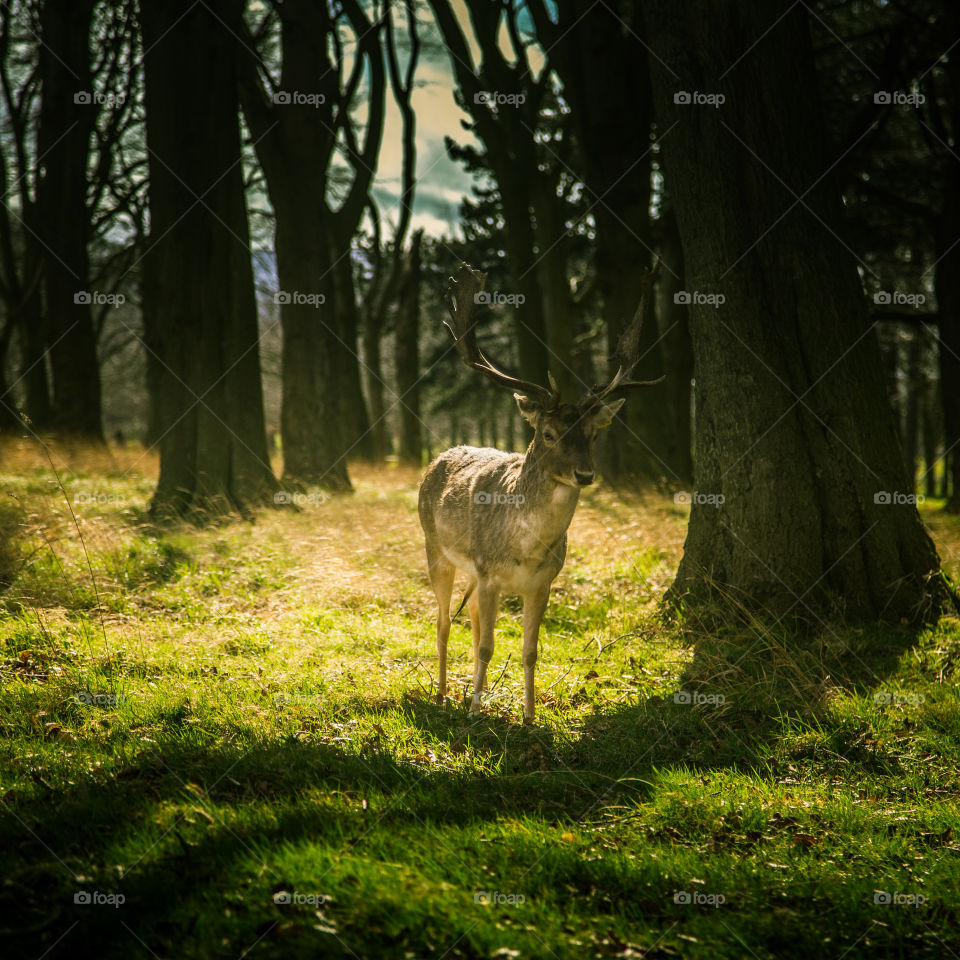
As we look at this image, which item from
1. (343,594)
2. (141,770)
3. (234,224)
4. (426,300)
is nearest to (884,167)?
(234,224)

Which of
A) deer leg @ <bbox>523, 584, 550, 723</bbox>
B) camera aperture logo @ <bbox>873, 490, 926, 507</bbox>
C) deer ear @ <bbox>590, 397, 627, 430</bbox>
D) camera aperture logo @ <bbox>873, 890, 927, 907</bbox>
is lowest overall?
camera aperture logo @ <bbox>873, 890, 927, 907</bbox>

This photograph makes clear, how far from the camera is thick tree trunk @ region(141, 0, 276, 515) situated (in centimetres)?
1253

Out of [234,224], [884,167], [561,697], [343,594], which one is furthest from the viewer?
[884,167]

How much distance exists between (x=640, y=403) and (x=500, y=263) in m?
11.6

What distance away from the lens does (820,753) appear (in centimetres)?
517

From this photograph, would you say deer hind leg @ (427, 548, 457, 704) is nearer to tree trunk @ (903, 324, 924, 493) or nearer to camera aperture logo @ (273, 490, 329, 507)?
camera aperture logo @ (273, 490, 329, 507)

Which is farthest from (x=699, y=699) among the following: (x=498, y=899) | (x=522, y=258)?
(x=522, y=258)

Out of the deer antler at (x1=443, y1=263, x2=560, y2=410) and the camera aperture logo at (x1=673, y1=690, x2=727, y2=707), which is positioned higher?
the deer antler at (x1=443, y1=263, x2=560, y2=410)

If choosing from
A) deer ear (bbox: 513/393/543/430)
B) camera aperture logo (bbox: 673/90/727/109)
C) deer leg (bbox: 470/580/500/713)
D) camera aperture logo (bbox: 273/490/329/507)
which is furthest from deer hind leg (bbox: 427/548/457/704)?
camera aperture logo (bbox: 273/490/329/507)

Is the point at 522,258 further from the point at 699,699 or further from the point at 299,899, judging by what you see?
the point at 299,899

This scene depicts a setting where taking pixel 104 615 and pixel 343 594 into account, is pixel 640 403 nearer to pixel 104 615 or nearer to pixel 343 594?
pixel 343 594

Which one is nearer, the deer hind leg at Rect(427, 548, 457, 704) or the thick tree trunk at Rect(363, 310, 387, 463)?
the deer hind leg at Rect(427, 548, 457, 704)

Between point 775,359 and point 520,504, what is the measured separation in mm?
3337

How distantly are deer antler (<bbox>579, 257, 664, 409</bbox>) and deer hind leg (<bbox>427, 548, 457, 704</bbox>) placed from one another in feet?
6.12
